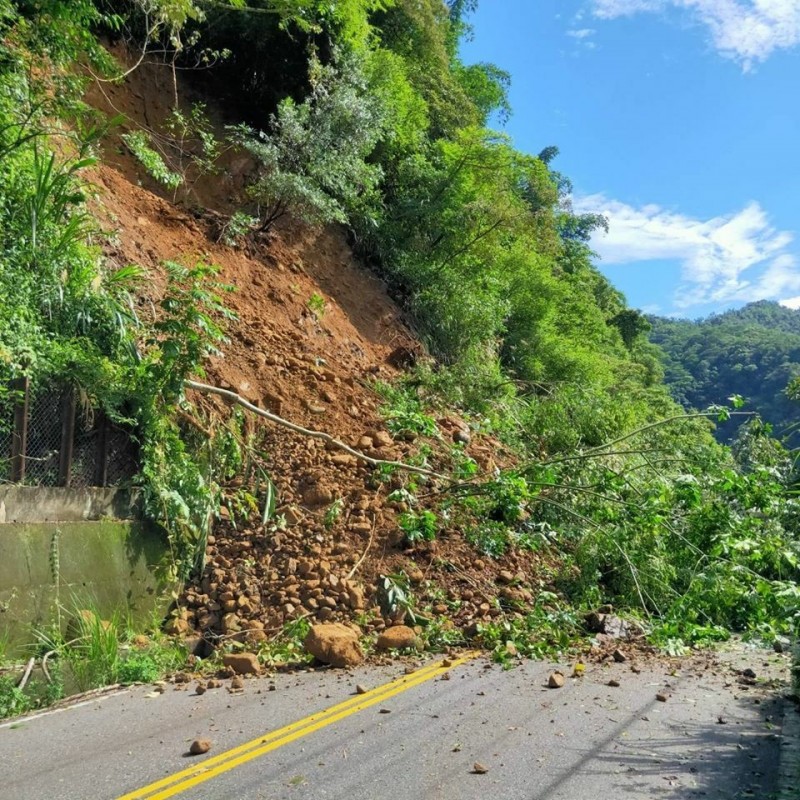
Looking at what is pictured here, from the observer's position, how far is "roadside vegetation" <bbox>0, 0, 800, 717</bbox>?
7516mm

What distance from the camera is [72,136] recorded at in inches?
345

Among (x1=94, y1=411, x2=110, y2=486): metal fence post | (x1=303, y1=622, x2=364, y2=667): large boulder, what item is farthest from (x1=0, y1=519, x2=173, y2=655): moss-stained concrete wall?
(x1=303, y1=622, x2=364, y2=667): large boulder

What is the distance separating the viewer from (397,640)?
746 cm

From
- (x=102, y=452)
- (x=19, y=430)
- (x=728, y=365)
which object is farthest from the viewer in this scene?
(x=728, y=365)

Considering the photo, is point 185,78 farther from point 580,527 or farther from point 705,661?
point 705,661

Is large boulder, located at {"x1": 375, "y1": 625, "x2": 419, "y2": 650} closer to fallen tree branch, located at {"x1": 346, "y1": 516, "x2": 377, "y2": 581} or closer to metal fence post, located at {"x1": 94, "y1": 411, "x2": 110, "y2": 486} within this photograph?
fallen tree branch, located at {"x1": 346, "y1": 516, "x2": 377, "y2": 581}

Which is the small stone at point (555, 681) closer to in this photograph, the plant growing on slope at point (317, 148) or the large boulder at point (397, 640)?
the large boulder at point (397, 640)

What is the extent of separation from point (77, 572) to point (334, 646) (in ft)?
8.10

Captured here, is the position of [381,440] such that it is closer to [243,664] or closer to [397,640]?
[397,640]

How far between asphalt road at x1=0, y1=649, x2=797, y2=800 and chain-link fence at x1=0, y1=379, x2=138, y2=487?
2.26 m

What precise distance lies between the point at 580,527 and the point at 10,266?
7.01 m

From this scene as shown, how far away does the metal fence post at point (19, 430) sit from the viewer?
690 centimetres

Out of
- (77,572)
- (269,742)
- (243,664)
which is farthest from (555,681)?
(77,572)

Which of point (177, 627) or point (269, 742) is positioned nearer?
point (269, 742)
